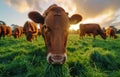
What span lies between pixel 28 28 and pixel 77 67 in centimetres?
1138

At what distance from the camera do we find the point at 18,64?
7.31m

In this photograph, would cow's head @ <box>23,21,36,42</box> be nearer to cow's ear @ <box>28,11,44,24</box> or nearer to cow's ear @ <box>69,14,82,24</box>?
cow's ear @ <box>69,14,82,24</box>

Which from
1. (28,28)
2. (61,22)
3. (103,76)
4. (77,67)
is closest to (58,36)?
(61,22)

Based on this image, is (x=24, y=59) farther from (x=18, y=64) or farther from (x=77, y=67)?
(x=77, y=67)

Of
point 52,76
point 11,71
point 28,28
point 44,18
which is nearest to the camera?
point 52,76

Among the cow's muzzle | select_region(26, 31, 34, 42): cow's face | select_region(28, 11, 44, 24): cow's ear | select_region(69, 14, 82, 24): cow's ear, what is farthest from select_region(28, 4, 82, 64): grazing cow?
select_region(26, 31, 34, 42): cow's face

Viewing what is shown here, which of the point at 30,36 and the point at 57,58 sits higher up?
the point at 30,36

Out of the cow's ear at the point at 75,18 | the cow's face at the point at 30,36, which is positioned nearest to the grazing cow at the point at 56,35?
the cow's ear at the point at 75,18

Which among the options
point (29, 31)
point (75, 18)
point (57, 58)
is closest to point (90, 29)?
point (29, 31)

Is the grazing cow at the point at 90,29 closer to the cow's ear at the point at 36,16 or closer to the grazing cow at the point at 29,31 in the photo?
the grazing cow at the point at 29,31

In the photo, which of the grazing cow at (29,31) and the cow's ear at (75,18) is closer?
the cow's ear at (75,18)

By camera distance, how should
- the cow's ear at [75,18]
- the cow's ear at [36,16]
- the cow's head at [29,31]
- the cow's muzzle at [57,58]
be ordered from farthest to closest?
the cow's head at [29,31], the cow's ear at [75,18], the cow's ear at [36,16], the cow's muzzle at [57,58]

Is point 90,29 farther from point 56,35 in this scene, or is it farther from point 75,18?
point 56,35

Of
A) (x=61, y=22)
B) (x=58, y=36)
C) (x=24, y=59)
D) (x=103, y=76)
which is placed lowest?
(x=103, y=76)
